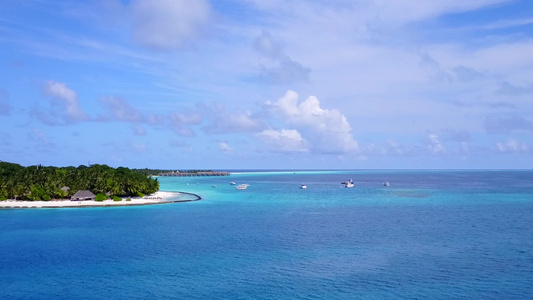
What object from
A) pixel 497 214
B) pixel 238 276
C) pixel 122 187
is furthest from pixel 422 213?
pixel 122 187

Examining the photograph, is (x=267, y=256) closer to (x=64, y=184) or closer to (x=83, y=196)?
(x=83, y=196)

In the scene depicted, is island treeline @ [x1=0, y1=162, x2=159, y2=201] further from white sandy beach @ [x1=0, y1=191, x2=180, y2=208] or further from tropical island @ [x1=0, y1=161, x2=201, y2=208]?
white sandy beach @ [x1=0, y1=191, x2=180, y2=208]

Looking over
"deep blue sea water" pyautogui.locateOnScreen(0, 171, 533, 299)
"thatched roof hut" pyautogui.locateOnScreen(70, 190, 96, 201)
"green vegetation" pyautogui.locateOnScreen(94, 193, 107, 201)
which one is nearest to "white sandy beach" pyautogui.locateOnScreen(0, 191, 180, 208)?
"green vegetation" pyautogui.locateOnScreen(94, 193, 107, 201)

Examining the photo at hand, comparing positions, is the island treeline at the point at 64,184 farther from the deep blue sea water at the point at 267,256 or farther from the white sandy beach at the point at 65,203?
the deep blue sea water at the point at 267,256

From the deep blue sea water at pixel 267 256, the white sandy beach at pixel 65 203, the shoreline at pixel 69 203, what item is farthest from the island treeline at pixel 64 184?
the deep blue sea water at pixel 267 256

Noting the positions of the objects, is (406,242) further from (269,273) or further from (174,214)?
(174,214)

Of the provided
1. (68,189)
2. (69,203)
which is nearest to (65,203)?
(69,203)
